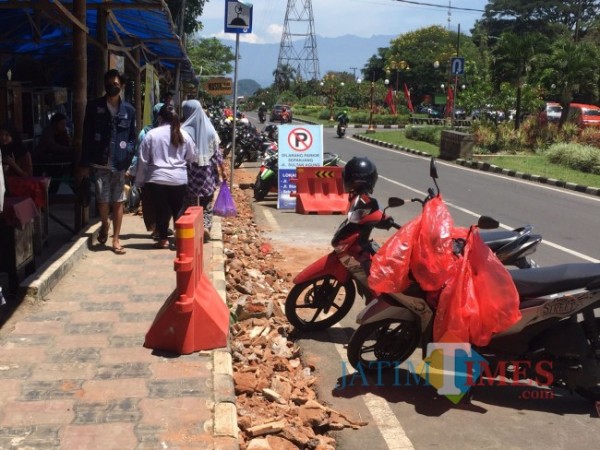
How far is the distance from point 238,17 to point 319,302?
7541mm

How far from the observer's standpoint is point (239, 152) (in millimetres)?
20688

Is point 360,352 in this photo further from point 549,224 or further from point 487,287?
point 549,224

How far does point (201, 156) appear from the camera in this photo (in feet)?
25.5

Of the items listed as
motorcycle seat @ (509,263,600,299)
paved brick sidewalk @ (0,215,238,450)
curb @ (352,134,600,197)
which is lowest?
curb @ (352,134,600,197)

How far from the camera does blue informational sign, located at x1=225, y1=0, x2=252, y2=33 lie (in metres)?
12.0

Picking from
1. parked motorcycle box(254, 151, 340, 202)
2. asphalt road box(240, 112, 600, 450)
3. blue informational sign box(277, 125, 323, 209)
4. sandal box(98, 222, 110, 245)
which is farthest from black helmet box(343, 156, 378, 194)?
parked motorcycle box(254, 151, 340, 202)

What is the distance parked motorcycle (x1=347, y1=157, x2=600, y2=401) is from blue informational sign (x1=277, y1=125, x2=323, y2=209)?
868 centimetres

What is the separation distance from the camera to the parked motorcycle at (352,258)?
5211 millimetres

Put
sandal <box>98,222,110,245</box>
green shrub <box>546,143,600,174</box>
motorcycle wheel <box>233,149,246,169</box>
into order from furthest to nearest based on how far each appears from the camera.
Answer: green shrub <box>546,143,600,174</box> → motorcycle wheel <box>233,149,246,169</box> → sandal <box>98,222,110,245</box>

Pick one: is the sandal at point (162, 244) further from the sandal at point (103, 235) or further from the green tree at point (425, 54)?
the green tree at point (425, 54)

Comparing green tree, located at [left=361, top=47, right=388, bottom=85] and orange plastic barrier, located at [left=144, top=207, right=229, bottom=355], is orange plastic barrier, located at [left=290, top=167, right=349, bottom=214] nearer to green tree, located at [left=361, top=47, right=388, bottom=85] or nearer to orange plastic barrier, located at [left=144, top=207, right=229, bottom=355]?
orange plastic barrier, located at [left=144, top=207, right=229, bottom=355]

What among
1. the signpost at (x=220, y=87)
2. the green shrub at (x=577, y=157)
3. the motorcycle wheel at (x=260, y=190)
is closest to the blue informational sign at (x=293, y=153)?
the motorcycle wheel at (x=260, y=190)

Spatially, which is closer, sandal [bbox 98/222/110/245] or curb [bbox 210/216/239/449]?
curb [bbox 210/216/239/449]

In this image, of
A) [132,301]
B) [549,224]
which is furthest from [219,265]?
[549,224]
